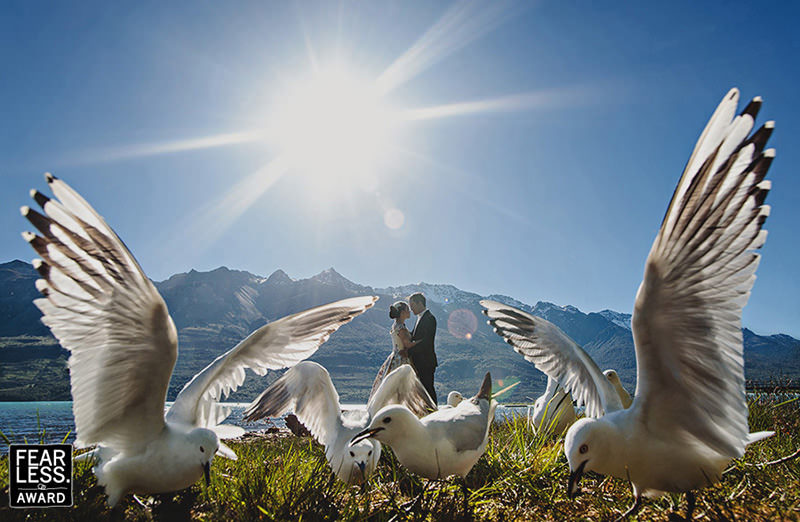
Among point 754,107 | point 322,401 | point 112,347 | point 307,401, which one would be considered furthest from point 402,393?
point 754,107

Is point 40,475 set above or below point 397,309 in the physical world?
below

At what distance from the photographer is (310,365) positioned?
5430mm

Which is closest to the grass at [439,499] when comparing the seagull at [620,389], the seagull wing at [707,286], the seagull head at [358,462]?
the seagull head at [358,462]

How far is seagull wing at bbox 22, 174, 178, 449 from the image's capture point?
2932mm

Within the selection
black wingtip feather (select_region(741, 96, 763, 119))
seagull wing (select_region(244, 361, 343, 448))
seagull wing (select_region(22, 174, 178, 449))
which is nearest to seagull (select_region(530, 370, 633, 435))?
seagull wing (select_region(244, 361, 343, 448))

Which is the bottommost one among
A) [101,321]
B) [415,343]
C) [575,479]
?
[575,479]

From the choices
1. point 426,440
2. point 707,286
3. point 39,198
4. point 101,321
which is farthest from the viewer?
point 426,440

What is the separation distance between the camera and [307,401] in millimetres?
5457

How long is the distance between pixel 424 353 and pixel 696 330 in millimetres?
6126

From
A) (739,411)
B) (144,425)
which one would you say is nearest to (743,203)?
(739,411)

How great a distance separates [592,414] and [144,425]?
4444mm

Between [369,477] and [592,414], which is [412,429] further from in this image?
[592,414]

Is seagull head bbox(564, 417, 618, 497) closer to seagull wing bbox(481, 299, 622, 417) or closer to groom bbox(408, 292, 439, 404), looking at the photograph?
seagull wing bbox(481, 299, 622, 417)

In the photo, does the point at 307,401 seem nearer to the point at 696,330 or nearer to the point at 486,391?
the point at 486,391
